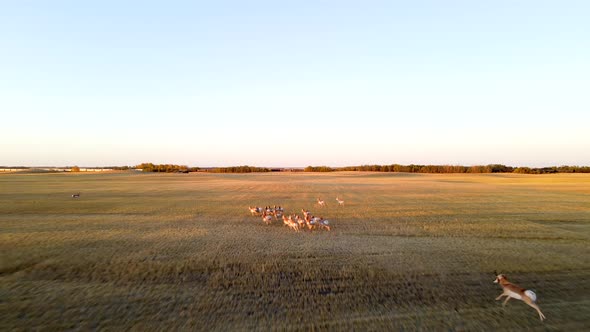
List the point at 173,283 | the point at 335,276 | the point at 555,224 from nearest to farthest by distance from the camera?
the point at 173,283 < the point at 335,276 < the point at 555,224

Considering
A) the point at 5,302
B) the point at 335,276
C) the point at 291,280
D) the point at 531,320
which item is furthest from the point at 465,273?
the point at 5,302

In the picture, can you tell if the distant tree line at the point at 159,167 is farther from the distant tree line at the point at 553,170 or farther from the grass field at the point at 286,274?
the distant tree line at the point at 553,170

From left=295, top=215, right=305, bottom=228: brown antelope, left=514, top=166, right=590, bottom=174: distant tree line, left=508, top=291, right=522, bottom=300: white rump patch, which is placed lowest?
left=508, top=291, right=522, bottom=300: white rump patch

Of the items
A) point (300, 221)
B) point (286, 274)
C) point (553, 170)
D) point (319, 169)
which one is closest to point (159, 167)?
point (319, 169)

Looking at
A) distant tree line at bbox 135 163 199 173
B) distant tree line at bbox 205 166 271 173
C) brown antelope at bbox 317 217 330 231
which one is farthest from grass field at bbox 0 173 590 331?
distant tree line at bbox 205 166 271 173

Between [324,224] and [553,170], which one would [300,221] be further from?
[553,170]

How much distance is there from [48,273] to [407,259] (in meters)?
9.49

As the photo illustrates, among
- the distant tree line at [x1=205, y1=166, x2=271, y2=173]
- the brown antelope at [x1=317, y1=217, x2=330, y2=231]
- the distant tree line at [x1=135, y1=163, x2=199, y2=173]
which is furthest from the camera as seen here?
the distant tree line at [x1=205, y1=166, x2=271, y2=173]

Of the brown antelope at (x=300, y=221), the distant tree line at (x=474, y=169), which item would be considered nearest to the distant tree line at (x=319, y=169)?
the distant tree line at (x=474, y=169)

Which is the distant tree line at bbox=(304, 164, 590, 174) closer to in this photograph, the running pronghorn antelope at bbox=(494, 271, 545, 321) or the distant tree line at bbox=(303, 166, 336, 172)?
the distant tree line at bbox=(303, 166, 336, 172)

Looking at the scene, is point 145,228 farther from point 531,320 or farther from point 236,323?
point 531,320

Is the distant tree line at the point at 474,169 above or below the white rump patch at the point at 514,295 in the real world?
above

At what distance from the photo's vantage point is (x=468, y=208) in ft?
61.1

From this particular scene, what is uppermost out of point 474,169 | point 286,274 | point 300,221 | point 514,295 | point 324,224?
point 474,169
